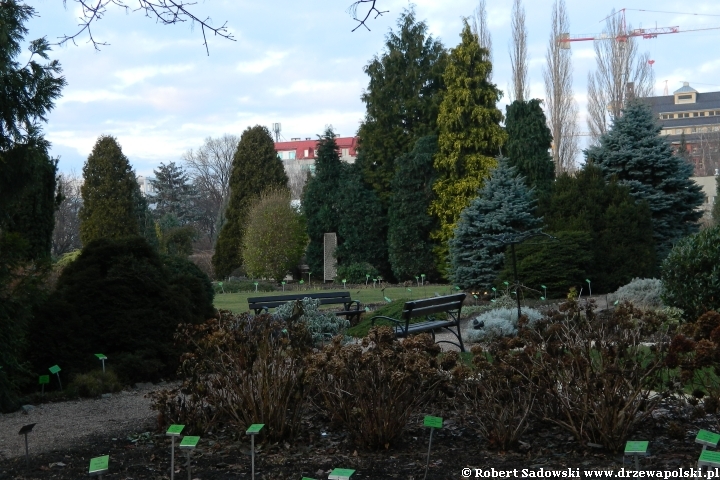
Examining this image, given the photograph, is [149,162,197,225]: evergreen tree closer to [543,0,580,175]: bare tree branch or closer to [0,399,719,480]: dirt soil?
[543,0,580,175]: bare tree branch

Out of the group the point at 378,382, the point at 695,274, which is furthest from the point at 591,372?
the point at 695,274

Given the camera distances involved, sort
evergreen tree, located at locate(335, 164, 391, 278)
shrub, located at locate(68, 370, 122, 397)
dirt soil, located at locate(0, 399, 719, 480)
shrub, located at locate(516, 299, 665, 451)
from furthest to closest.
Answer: evergreen tree, located at locate(335, 164, 391, 278) → shrub, located at locate(68, 370, 122, 397) → shrub, located at locate(516, 299, 665, 451) → dirt soil, located at locate(0, 399, 719, 480)

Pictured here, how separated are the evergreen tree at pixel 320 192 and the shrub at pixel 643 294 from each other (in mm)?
14958

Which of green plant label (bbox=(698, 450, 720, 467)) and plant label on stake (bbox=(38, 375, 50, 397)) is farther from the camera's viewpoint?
plant label on stake (bbox=(38, 375, 50, 397))

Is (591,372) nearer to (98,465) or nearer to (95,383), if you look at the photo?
(98,465)

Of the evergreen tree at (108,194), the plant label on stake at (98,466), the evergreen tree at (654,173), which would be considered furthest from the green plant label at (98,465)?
the evergreen tree at (108,194)

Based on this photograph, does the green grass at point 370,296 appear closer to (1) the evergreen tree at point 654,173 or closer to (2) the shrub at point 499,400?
(1) the evergreen tree at point 654,173

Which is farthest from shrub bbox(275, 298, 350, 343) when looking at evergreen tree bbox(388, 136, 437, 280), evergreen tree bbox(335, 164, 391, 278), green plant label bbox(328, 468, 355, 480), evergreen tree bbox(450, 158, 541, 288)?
evergreen tree bbox(335, 164, 391, 278)

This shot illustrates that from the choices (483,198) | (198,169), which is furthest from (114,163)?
(198,169)

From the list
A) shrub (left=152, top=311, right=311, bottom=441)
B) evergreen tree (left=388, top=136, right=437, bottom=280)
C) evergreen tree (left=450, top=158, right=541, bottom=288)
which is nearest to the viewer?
shrub (left=152, top=311, right=311, bottom=441)

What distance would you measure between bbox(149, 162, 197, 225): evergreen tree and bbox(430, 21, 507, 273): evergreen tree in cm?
2563

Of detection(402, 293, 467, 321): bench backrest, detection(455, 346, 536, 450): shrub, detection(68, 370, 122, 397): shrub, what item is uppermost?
detection(402, 293, 467, 321): bench backrest

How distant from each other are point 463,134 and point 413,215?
124 inches

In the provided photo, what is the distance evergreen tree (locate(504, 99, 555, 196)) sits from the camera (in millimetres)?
23375
